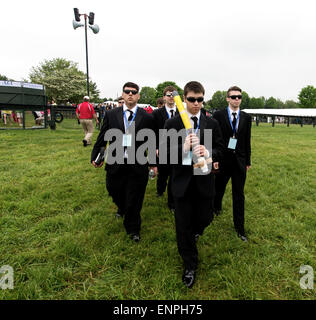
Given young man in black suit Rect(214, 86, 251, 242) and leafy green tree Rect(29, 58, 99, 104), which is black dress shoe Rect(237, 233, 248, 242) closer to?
young man in black suit Rect(214, 86, 251, 242)

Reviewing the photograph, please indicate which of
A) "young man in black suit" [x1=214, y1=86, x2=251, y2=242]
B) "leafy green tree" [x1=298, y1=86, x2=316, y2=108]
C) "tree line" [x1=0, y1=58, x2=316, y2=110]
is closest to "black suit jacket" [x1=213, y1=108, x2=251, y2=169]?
"young man in black suit" [x1=214, y1=86, x2=251, y2=242]

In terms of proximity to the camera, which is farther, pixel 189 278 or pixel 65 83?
pixel 65 83

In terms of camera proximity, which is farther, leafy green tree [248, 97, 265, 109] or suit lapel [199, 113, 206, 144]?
leafy green tree [248, 97, 265, 109]

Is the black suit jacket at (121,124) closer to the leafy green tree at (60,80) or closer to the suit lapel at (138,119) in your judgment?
the suit lapel at (138,119)

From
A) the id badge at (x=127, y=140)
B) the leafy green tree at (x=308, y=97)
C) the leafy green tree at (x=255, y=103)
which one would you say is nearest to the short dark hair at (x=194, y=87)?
the id badge at (x=127, y=140)

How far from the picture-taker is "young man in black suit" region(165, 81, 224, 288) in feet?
7.49

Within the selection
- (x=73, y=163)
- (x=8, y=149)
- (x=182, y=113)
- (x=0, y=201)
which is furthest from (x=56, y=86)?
(x=182, y=113)

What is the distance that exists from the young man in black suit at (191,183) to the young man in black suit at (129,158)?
2.68 ft

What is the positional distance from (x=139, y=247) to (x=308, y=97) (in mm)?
83146

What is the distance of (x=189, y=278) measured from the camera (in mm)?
2385

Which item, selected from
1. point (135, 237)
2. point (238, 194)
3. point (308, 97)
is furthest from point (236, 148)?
point (308, 97)

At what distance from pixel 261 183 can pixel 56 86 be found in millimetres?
49173

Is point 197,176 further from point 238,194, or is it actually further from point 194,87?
point 238,194

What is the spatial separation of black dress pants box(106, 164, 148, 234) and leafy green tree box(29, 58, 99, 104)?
48.4 meters
